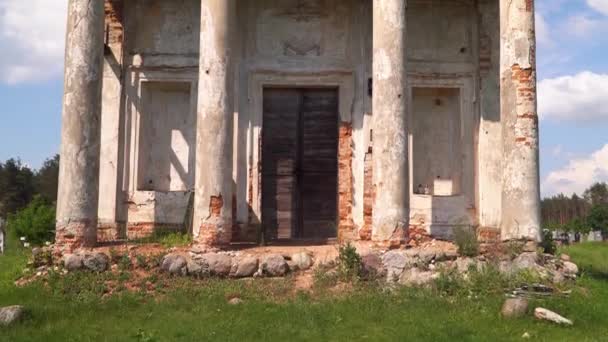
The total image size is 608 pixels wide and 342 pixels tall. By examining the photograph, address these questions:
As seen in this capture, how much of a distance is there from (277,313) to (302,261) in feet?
8.03

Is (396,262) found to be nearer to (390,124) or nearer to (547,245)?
(390,124)

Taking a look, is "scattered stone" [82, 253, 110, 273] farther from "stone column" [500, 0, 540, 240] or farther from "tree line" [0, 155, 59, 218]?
"tree line" [0, 155, 59, 218]

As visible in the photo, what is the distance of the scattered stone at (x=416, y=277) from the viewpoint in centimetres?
1056

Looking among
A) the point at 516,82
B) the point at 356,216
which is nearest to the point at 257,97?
the point at 356,216

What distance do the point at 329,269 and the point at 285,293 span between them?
106 centimetres

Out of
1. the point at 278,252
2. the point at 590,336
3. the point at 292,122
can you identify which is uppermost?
the point at 292,122

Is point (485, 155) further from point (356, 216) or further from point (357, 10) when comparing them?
point (357, 10)

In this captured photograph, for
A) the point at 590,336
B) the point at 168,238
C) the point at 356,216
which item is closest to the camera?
the point at 590,336

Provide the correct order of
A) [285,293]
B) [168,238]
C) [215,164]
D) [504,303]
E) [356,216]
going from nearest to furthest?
1. [504,303]
2. [285,293]
3. [215,164]
4. [168,238]
5. [356,216]

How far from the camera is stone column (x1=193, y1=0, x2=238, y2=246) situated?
39.3 ft

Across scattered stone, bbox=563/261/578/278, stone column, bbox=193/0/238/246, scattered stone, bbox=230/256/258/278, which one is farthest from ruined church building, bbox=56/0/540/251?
scattered stone, bbox=230/256/258/278

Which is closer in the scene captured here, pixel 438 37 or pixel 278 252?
pixel 278 252

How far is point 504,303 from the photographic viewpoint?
918cm

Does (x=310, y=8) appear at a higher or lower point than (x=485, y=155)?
higher
